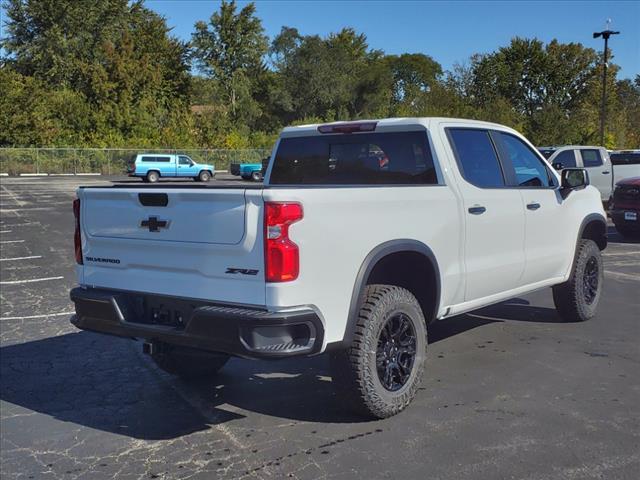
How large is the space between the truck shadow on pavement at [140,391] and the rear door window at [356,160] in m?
1.60

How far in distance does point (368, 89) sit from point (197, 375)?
71659 mm

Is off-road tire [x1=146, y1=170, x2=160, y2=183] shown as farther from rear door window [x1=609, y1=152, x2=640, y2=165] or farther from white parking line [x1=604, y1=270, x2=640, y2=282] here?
white parking line [x1=604, y1=270, x2=640, y2=282]

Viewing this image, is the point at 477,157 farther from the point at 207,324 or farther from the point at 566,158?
the point at 566,158

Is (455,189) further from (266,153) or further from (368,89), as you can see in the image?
(368,89)

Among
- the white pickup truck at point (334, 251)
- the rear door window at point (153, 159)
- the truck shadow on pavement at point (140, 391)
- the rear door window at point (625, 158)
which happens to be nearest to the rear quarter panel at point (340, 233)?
the white pickup truck at point (334, 251)

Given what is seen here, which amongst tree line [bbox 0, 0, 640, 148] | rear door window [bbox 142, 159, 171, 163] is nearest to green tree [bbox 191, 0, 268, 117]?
tree line [bbox 0, 0, 640, 148]

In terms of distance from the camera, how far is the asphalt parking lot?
3.71 m

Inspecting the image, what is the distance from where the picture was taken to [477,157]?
17.4 feet

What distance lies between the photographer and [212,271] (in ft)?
12.3

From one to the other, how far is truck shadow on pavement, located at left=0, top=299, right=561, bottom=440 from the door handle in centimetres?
168

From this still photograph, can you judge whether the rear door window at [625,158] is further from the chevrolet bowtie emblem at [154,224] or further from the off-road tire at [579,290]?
the chevrolet bowtie emblem at [154,224]

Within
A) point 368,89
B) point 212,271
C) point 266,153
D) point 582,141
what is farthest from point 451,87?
point 212,271

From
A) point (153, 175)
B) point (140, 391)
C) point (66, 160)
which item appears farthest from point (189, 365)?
point (66, 160)

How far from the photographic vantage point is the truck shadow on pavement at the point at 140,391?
445 cm
